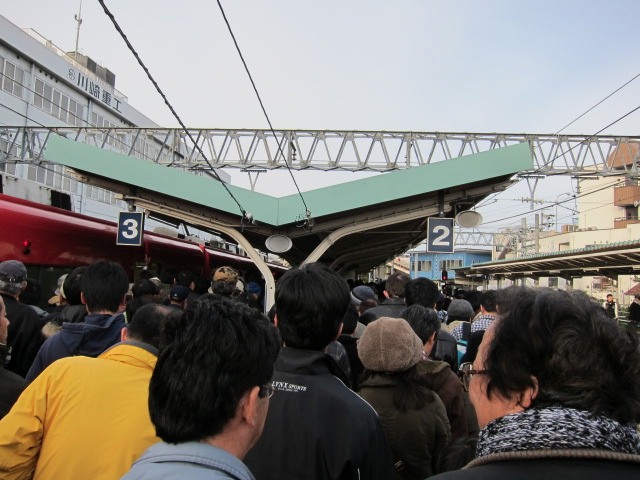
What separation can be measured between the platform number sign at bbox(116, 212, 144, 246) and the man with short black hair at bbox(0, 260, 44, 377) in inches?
219

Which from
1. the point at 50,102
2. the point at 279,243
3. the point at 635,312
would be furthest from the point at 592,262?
the point at 50,102

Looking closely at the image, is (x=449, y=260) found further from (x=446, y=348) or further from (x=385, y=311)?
(x=446, y=348)

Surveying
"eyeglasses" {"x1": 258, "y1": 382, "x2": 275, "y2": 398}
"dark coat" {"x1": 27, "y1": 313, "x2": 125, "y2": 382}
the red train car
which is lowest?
"dark coat" {"x1": 27, "y1": 313, "x2": 125, "y2": 382}

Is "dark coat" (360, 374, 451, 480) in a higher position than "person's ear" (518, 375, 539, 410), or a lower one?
lower

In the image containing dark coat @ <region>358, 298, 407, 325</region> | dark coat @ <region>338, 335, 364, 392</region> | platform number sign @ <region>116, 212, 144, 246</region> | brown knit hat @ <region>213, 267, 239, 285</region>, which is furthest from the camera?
platform number sign @ <region>116, 212, 144, 246</region>

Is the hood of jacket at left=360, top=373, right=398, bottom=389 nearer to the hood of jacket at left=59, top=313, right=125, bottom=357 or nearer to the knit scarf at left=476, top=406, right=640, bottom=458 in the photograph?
the knit scarf at left=476, top=406, right=640, bottom=458

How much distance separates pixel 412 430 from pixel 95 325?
184cm

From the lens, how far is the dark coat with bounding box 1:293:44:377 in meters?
3.78

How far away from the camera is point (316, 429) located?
75.1 inches

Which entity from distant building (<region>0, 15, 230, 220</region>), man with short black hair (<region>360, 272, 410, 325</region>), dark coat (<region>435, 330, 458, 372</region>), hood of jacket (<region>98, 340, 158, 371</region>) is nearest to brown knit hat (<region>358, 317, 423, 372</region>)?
hood of jacket (<region>98, 340, 158, 371</region>)

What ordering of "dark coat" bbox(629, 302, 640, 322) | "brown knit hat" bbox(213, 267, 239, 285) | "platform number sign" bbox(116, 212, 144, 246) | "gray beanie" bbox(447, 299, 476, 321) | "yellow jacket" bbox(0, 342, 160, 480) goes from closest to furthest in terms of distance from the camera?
"yellow jacket" bbox(0, 342, 160, 480)
"gray beanie" bbox(447, 299, 476, 321)
"brown knit hat" bbox(213, 267, 239, 285)
"platform number sign" bbox(116, 212, 144, 246)
"dark coat" bbox(629, 302, 640, 322)

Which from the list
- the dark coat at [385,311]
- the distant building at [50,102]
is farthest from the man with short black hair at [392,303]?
the distant building at [50,102]

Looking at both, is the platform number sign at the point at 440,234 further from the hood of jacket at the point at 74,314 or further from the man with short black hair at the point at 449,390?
the hood of jacket at the point at 74,314

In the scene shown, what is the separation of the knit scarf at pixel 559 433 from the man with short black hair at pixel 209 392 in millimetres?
594
